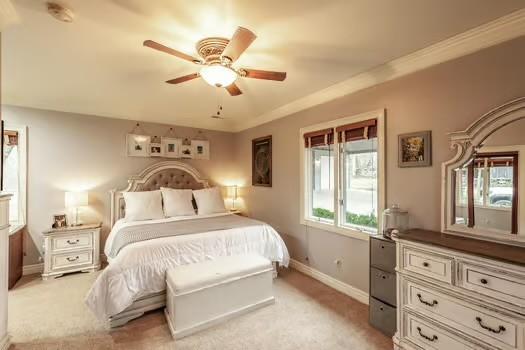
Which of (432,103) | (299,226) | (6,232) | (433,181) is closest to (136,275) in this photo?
(6,232)

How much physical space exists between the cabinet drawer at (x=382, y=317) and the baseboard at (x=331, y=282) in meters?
0.44

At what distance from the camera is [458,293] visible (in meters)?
1.59

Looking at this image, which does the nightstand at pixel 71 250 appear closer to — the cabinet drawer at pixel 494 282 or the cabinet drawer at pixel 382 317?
the cabinet drawer at pixel 382 317

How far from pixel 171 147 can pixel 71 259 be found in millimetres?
2254

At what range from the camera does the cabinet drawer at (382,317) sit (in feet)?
6.75

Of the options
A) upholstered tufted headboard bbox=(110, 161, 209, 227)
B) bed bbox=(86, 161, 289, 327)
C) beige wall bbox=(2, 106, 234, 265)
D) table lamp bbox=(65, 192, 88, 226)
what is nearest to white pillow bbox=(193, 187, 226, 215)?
bed bbox=(86, 161, 289, 327)

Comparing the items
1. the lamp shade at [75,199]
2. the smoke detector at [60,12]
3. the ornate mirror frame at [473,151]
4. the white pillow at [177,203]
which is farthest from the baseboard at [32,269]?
the ornate mirror frame at [473,151]

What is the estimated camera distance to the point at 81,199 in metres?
3.53

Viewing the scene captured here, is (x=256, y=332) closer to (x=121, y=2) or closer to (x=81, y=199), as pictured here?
(x=121, y=2)

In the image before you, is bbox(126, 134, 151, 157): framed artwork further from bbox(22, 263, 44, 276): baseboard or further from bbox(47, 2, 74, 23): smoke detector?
bbox(47, 2, 74, 23): smoke detector

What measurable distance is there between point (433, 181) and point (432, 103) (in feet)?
2.26

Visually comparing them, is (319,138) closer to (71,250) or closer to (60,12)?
(60,12)

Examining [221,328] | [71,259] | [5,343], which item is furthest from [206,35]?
[71,259]

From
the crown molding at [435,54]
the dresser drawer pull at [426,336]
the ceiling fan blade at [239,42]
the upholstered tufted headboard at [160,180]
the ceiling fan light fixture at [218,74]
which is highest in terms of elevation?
the crown molding at [435,54]
